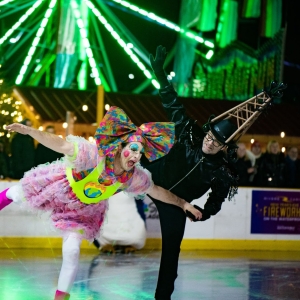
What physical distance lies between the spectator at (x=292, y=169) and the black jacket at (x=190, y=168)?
19.8 feet

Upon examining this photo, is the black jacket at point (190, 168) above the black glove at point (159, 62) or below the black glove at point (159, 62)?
below

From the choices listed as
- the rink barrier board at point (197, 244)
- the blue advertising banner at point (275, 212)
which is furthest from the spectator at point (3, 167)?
the blue advertising banner at point (275, 212)

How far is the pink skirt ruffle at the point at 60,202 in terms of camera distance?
5.25 meters

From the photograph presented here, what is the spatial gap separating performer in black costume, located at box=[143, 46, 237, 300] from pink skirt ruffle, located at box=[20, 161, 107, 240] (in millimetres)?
625

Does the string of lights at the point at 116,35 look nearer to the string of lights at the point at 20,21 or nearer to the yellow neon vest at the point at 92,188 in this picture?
the string of lights at the point at 20,21

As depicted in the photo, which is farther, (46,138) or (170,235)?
(170,235)

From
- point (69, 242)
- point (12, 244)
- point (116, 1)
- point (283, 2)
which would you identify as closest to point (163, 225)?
point (69, 242)

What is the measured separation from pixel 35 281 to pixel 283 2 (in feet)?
50.9

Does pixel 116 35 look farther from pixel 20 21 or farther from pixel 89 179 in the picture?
pixel 89 179

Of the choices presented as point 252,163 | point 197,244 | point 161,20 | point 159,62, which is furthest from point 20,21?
point 159,62

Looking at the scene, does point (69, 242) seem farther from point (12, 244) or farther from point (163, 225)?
point (12, 244)

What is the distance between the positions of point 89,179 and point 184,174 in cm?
101

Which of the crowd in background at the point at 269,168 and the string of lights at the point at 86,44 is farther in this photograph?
the string of lights at the point at 86,44

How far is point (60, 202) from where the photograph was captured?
210 inches
